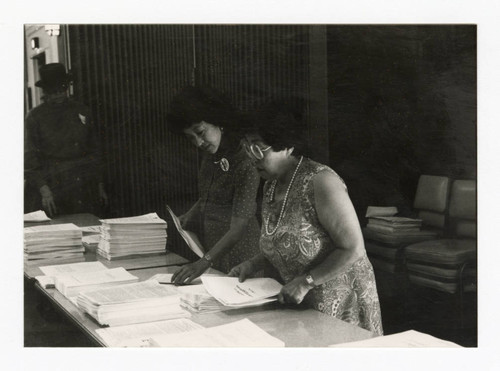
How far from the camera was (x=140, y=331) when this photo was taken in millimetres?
1874

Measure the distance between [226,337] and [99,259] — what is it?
2.59ft

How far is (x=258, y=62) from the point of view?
7.02 ft

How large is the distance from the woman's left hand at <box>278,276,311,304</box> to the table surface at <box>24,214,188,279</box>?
46cm

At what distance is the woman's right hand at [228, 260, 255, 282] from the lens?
6.77 ft

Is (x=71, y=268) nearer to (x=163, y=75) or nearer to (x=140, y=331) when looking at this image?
(x=140, y=331)

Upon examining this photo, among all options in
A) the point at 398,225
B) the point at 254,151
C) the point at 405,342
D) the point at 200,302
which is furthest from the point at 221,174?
the point at 405,342

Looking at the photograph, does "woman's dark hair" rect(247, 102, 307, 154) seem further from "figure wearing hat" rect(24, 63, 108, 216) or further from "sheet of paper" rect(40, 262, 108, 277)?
"sheet of paper" rect(40, 262, 108, 277)

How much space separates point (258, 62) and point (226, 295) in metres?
0.87

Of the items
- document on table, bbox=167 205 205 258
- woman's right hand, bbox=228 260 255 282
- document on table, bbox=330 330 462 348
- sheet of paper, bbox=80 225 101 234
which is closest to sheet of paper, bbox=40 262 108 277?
sheet of paper, bbox=80 225 101 234

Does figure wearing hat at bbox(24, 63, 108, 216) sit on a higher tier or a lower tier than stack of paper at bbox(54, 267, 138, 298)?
higher

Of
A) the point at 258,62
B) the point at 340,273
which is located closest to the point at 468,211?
the point at 340,273

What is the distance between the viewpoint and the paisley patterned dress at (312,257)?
200 centimetres

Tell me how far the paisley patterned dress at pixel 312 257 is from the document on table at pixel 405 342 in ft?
0.28
